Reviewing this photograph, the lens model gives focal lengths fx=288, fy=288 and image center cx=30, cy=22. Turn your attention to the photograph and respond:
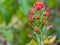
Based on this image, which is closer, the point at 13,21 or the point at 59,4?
the point at 13,21

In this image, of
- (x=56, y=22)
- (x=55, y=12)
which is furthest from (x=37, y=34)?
(x=55, y=12)

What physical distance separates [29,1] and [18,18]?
360mm

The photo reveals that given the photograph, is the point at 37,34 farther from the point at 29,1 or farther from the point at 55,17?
the point at 55,17

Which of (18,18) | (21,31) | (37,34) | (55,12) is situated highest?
(55,12)

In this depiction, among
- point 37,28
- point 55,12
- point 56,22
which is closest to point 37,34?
point 37,28

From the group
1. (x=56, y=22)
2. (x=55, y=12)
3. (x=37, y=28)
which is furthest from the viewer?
(x=55, y=12)

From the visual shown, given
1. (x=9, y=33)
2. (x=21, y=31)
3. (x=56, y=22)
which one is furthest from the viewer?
(x=56, y=22)

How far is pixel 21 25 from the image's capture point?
237cm

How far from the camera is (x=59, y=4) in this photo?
9.26 ft

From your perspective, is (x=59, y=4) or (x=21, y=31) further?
(x=59, y=4)

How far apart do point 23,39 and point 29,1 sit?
28 centimetres

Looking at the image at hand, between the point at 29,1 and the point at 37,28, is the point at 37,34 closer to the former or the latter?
the point at 37,28

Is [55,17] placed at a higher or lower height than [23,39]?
higher

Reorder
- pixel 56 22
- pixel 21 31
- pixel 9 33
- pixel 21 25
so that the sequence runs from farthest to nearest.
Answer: pixel 56 22 < pixel 21 25 < pixel 21 31 < pixel 9 33
